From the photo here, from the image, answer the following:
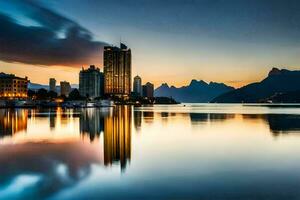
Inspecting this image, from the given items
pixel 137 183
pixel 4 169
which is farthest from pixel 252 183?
pixel 4 169

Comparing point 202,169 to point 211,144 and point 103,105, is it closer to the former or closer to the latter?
point 211,144

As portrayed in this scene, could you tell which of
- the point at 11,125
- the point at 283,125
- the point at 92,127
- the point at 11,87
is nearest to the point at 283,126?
the point at 283,125

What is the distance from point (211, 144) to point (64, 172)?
1488 cm

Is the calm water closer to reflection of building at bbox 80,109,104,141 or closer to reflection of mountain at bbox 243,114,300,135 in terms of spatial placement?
reflection of building at bbox 80,109,104,141

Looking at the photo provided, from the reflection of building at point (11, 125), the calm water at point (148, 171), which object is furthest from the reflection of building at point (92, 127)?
the calm water at point (148, 171)

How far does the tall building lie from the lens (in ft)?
570

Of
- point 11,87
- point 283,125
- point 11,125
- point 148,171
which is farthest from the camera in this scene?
point 11,87

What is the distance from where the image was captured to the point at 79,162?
19.4 m

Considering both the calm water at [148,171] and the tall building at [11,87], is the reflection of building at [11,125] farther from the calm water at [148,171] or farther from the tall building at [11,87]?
the tall building at [11,87]

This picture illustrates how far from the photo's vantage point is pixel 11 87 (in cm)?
17588

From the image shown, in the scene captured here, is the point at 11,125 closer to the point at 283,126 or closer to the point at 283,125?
the point at 283,126

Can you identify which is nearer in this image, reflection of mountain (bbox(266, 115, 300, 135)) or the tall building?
reflection of mountain (bbox(266, 115, 300, 135))

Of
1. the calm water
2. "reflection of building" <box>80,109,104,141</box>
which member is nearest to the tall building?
"reflection of building" <box>80,109,104,141</box>

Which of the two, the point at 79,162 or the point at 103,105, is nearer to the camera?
the point at 79,162
